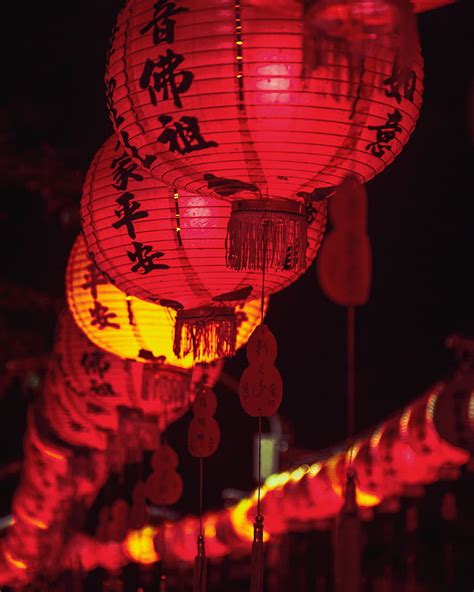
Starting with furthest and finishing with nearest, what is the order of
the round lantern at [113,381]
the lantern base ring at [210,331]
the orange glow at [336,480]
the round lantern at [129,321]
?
the orange glow at [336,480]
the round lantern at [113,381]
the round lantern at [129,321]
the lantern base ring at [210,331]

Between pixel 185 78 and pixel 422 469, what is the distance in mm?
5647

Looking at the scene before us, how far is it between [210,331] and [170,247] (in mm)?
304

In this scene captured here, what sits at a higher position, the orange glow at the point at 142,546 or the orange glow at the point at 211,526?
the orange glow at the point at 142,546

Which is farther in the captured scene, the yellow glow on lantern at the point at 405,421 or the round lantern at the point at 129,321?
the yellow glow on lantern at the point at 405,421

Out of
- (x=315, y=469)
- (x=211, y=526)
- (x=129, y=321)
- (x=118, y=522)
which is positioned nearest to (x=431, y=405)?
(x=118, y=522)

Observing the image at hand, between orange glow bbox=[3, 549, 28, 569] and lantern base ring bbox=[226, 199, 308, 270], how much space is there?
9.51 meters

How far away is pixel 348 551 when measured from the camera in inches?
78.3

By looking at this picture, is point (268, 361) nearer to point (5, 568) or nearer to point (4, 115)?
point (4, 115)

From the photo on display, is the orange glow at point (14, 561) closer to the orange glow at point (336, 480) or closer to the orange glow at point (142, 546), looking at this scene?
the orange glow at point (142, 546)

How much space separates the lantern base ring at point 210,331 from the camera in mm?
3277

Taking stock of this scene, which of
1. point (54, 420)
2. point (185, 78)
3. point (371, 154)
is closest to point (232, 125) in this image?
point (185, 78)

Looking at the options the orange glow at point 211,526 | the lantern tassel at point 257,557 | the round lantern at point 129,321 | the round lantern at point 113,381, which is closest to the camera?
the lantern tassel at point 257,557

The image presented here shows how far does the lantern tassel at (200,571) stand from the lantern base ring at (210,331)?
562 millimetres

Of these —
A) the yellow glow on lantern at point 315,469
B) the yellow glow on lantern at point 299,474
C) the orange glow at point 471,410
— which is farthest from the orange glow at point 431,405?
the yellow glow on lantern at point 299,474
